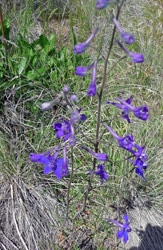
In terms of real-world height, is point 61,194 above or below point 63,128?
below

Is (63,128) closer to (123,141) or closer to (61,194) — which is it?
(123,141)

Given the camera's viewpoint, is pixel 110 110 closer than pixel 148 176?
No

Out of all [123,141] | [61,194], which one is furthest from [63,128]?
[61,194]

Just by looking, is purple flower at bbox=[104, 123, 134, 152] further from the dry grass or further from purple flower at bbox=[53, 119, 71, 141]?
the dry grass

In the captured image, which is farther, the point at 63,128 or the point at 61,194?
the point at 61,194

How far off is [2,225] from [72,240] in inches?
22.9

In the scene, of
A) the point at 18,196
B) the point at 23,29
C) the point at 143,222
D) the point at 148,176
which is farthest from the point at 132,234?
the point at 23,29

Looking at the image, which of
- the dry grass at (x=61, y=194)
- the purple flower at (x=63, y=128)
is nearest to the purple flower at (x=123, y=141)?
the purple flower at (x=63, y=128)

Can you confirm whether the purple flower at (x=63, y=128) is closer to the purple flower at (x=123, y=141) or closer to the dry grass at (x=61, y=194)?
the purple flower at (x=123, y=141)

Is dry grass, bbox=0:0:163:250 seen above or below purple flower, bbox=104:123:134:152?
below

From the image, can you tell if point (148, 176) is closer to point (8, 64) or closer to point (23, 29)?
point (8, 64)

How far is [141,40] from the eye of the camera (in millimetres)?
3455

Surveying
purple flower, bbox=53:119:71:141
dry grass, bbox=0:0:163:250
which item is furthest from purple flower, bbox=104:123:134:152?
dry grass, bbox=0:0:163:250

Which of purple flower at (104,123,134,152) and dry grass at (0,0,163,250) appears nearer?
purple flower at (104,123,134,152)
